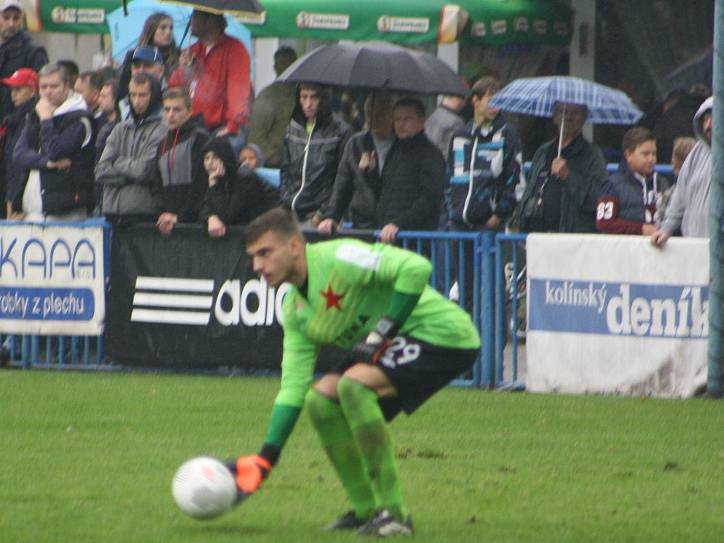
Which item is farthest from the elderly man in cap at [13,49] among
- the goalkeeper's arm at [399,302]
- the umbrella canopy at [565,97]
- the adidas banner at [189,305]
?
the goalkeeper's arm at [399,302]

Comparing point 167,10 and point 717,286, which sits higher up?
point 167,10

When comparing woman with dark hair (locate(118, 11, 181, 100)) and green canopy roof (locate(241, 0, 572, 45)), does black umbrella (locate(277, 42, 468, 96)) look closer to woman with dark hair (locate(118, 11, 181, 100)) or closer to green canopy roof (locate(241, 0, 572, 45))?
woman with dark hair (locate(118, 11, 181, 100))

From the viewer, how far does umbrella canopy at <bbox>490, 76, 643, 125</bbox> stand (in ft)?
48.5

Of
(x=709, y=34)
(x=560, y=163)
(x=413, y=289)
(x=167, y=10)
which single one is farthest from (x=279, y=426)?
(x=709, y=34)

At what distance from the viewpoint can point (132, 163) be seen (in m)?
14.2

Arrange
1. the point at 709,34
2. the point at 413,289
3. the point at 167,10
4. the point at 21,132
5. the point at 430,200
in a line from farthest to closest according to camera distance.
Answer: the point at 709,34, the point at 167,10, the point at 21,132, the point at 430,200, the point at 413,289

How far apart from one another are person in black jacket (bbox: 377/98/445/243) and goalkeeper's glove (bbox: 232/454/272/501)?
19.3 feet

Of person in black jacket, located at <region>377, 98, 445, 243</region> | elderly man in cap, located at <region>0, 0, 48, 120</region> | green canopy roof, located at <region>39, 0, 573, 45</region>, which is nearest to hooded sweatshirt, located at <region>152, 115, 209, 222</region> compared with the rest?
person in black jacket, located at <region>377, 98, 445, 243</region>

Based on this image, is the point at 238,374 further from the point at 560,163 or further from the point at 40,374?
the point at 560,163

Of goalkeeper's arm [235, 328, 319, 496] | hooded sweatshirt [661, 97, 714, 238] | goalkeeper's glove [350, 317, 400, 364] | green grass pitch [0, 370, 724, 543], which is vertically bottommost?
green grass pitch [0, 370, 724, 543]

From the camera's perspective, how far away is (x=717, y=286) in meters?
12.4

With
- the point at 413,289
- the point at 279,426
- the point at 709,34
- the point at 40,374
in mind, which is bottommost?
the point at 40,374

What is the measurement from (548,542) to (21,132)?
8.99m

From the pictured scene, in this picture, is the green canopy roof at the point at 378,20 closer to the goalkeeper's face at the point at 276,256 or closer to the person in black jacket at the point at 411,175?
the person in black jacket at the point at 411,175
